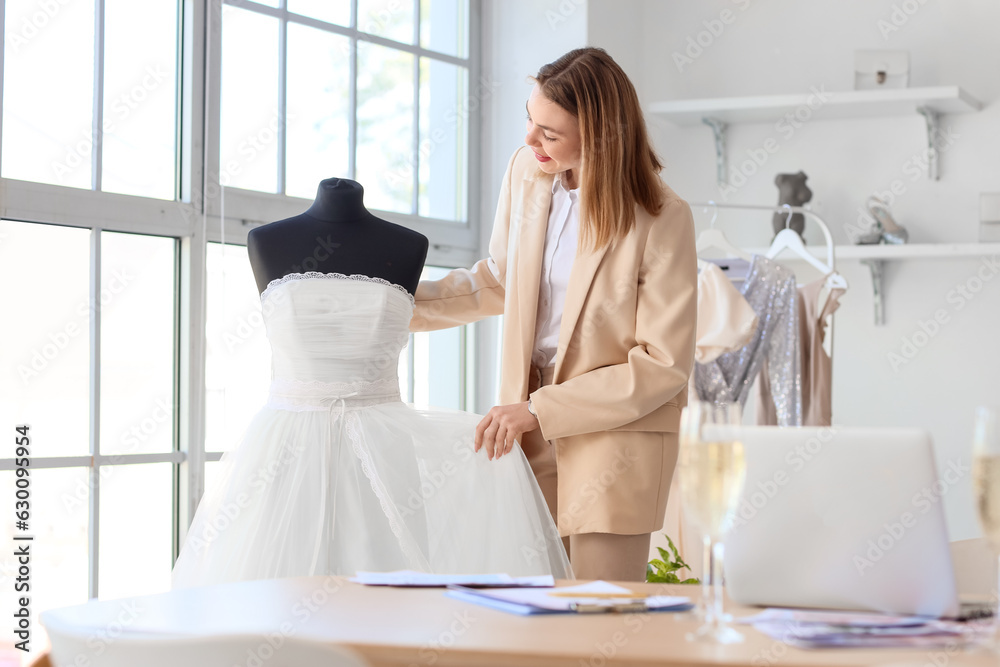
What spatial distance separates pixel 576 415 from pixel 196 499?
1233 millimetres

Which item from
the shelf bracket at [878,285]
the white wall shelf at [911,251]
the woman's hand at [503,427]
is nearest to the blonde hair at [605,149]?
the woman's hand at [503,427]

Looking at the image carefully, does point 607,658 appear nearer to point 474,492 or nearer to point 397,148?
point 474,492

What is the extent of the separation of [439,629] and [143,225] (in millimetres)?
1828

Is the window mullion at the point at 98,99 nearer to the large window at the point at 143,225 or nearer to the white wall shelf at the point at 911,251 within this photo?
the large window at the point at 143,225

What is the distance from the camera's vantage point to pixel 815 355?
3.34 metres

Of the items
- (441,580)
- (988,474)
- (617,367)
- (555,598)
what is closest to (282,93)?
(617,367)

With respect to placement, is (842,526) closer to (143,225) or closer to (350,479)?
(350,479)

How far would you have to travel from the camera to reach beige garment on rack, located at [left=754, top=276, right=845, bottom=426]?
131 inches

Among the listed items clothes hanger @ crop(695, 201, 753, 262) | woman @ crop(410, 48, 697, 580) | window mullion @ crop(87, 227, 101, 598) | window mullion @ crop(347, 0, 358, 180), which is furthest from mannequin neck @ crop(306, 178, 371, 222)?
clothes hanger @ crop(695, 201, 753, 262)

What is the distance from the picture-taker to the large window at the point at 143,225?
91.6 inches

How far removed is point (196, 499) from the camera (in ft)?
8.64

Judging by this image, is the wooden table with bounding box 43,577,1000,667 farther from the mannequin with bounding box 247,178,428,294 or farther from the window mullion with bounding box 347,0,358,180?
the window mullion with bounding box 347,0,358,180

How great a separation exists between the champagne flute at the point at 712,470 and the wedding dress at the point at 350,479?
0.93m

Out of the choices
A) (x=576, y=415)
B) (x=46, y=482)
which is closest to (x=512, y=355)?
(x=576, y=415)
